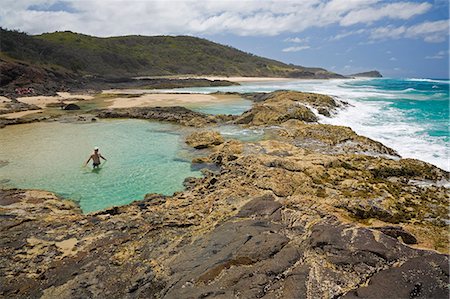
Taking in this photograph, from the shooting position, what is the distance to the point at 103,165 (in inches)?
655

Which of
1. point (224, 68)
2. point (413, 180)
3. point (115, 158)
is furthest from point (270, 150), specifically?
point (224, 68)

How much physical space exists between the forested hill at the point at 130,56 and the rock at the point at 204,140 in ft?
171

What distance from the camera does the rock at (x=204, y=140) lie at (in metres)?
19.9

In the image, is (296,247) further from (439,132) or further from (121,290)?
(439,132)

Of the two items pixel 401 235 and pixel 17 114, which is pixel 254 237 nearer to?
pixel 401 235

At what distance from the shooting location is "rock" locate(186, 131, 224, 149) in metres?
19.9

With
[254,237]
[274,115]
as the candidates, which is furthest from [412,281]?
[274,115]

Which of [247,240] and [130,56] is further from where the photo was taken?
[130,56]

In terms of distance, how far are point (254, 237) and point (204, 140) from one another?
43.2ft

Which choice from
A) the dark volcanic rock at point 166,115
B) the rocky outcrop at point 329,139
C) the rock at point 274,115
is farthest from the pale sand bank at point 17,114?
the rocky outcrop at point 329,139

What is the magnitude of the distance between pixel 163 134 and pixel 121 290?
17.7 meters

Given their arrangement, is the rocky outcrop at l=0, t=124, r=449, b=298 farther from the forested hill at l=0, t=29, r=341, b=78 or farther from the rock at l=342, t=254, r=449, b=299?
the forested hill at l=0, t=29, r=341, b=78

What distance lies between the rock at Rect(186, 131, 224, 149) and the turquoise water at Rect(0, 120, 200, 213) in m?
0.82

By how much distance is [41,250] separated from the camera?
8.55 metres
